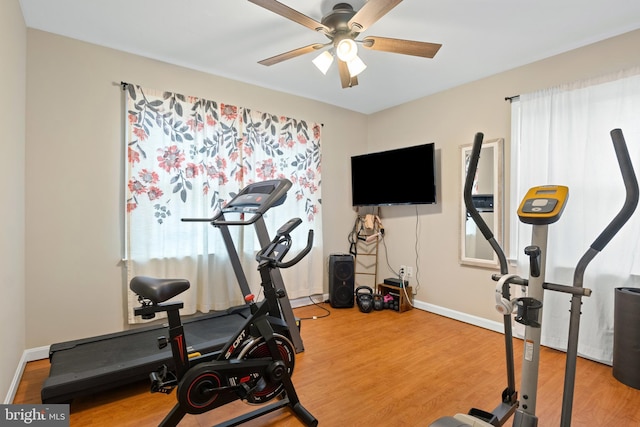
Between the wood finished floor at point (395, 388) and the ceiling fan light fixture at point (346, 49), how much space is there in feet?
7.61

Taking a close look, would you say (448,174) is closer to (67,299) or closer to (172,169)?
(172,169)

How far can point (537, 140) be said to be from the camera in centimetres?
302

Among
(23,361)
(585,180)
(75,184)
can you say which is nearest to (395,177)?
(585,180)

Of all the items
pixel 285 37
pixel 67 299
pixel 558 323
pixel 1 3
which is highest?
pixel 285 37

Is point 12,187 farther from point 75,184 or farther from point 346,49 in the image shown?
point 346,49

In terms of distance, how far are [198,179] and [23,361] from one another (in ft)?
6.43

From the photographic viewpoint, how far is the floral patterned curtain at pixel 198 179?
9.82 ft

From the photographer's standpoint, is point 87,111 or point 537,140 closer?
point 87,111

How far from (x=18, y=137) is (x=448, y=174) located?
394 cm

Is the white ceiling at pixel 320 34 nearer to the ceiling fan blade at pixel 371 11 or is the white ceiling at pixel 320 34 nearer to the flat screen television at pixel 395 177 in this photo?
the ceiling fan blade at pixel 371 11

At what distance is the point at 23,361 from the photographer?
2.50 m

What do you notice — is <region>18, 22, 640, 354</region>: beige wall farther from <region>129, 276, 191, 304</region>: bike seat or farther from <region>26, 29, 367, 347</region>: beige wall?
<region>129, 276, 191, 304</region>: bike seat

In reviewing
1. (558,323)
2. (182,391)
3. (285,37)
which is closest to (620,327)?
(558,323)

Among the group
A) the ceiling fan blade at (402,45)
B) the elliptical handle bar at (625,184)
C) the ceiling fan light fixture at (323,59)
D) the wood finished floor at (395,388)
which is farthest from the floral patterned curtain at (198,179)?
the elliptical handle bar at (625,184)
